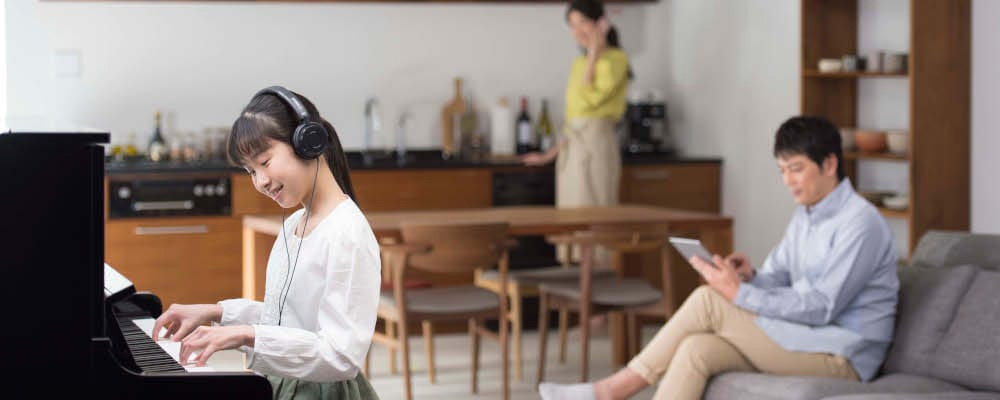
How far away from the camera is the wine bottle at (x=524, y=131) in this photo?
707 cm

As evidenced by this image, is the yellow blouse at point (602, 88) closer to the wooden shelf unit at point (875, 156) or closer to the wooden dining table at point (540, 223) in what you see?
the wooden dining table at point (540, 223)

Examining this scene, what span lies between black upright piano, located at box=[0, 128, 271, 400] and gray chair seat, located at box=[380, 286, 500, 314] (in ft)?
9.84

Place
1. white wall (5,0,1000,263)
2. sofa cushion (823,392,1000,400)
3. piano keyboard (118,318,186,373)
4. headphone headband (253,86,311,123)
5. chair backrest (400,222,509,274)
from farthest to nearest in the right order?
1. white wall (5,0,1000,263)
2. chair backrest (400,222,509,274)
3. sofa cushion (823,392,1000,400)
4. headphone headband (253,86,311,123)
5. piano keyboard (118,318,186,373)

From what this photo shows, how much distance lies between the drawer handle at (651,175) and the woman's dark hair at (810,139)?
2985 millimetres

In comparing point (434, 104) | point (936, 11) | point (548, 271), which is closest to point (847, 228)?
point (936, 11)

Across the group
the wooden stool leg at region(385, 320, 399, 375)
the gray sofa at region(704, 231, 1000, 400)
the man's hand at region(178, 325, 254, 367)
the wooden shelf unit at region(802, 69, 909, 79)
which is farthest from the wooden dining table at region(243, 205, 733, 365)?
the man's hand at region(178, 325, 254, 367)

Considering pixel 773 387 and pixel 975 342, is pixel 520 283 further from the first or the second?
pixel 975 342

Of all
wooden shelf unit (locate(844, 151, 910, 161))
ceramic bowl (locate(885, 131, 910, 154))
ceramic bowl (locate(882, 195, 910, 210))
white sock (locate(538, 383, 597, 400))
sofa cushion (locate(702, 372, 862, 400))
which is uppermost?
ceramic bowl (locate(885, 131, 910, 154))

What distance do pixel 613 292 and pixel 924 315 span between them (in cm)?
170

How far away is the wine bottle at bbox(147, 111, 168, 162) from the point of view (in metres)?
6.49

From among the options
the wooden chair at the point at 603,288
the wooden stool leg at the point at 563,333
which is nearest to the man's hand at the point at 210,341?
the wooden chair at the point at 603,288

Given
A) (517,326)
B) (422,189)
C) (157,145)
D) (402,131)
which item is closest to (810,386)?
(517,326)

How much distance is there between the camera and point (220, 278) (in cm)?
624

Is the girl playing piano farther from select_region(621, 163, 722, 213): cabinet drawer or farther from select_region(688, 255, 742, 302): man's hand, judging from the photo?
select_region(621, 163, 722, 213): cabinet drawer
